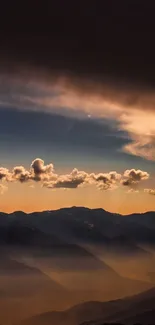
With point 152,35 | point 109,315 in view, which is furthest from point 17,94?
point 109,315

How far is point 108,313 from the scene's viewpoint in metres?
2.19

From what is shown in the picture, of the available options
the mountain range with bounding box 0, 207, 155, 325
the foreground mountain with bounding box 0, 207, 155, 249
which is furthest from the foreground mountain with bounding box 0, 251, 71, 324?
the foreground mountain with bounding box 0, 207, 155, 249

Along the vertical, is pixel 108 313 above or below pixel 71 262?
below

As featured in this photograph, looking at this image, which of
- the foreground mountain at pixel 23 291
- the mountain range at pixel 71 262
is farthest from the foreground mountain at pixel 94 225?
the foreground mountain at pixel 23 291

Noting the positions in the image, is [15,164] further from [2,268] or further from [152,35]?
[152,35]

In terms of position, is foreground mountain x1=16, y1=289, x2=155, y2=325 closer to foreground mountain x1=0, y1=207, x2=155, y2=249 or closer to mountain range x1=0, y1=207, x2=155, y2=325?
mountain range x1=0, y1=207, x2=155, y2=325

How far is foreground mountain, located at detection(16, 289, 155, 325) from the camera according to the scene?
209 centimetres

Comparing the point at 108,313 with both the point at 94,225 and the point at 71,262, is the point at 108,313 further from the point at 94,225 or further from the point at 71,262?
the point at 94,225

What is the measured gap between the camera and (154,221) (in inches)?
93.6

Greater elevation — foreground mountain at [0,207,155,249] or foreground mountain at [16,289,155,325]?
foreground mountain at [0,207,155,249]

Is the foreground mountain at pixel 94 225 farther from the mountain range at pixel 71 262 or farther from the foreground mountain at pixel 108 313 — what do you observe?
the foreground mountain at pixel 108 313

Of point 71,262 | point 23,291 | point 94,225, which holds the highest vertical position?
point 94,225

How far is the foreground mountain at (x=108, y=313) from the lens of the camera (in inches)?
82.3

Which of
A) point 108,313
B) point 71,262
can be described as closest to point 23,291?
point 71,262
